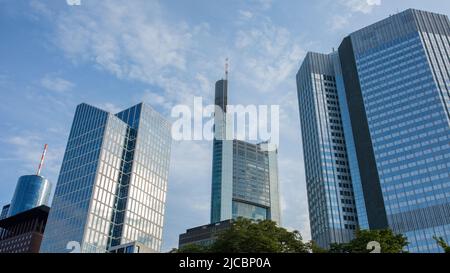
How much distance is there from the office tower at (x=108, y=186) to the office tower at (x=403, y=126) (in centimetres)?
8886

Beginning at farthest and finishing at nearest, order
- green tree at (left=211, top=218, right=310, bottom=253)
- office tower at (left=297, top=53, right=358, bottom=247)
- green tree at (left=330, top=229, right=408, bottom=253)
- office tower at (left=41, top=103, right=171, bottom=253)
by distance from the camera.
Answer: office tower at (left=297, top=53, right=358, bottom=247) < office tower at (left=41, top=103, right=171, bottom=253) < green tree at (left=330, top=229, right=408, bottom=253) < green tree at (left=211, top=218, right=310, bottom=253)

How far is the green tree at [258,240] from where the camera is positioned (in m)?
48.1

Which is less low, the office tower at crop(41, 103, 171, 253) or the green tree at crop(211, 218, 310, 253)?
the office tower at crop(41, 103, 171, 253)

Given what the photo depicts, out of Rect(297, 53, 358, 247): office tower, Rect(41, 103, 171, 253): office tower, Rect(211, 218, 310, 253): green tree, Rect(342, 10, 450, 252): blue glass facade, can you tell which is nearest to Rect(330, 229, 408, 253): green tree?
Rect(211, 218, 310, 253): green tree

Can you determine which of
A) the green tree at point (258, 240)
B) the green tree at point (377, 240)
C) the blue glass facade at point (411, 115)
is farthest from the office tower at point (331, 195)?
the green tree at point (258, 240)

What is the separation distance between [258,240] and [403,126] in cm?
13734

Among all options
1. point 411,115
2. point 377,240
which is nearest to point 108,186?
point 411,115

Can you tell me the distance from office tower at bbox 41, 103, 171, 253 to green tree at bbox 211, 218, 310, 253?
113 meters

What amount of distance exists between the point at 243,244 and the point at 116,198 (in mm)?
135575

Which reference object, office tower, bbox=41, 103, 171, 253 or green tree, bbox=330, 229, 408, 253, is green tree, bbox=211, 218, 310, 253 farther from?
office tower, bbox=41, 103, 171, 253

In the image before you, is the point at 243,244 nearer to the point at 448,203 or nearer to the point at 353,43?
the point at 448,203

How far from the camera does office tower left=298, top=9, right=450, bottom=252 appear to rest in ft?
506

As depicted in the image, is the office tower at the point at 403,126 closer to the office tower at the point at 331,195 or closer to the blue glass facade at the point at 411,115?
the blue glass facade at the point at 411,115

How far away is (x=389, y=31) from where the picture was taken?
192m
